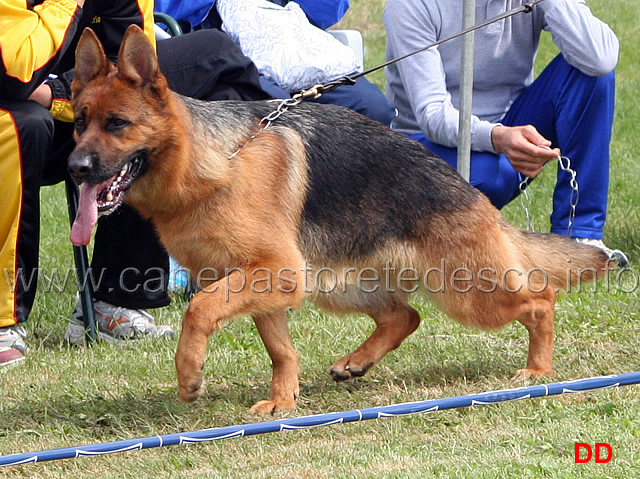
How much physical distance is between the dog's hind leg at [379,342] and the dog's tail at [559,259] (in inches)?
21.5

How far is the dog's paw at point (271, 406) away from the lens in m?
3.57

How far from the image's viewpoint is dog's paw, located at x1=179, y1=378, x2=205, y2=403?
332cm

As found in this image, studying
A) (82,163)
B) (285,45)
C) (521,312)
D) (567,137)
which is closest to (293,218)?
(82,163)

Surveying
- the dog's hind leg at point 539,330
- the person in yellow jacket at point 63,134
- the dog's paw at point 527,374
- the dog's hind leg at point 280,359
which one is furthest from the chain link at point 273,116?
the dog's paw at point 527,374

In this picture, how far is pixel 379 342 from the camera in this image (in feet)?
13.0

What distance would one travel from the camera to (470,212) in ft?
12.3

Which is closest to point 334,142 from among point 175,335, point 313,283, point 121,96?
point 313,283

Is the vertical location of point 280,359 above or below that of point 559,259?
below

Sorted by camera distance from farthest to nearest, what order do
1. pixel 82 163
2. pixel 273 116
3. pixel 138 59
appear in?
pixel 273 116 → pixel 138 59 → pixel 82 163

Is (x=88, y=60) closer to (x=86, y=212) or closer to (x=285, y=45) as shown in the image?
(x=86, y=212)

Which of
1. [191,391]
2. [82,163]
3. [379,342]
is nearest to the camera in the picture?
[82,163]

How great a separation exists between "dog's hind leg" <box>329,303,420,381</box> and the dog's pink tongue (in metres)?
1.17

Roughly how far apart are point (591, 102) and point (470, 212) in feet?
5.86

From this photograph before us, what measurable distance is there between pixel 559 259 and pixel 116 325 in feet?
7.09
